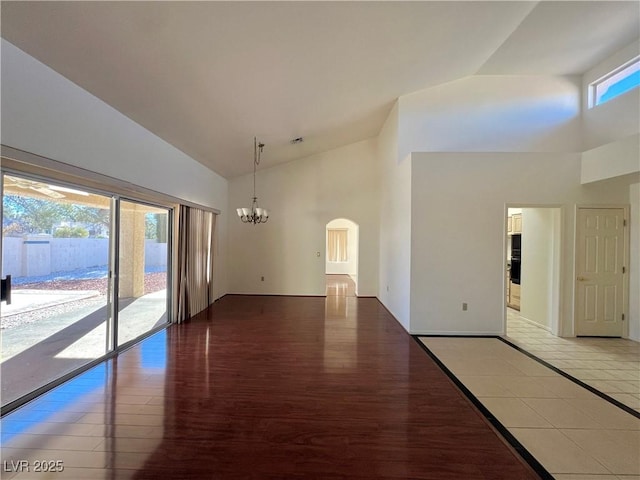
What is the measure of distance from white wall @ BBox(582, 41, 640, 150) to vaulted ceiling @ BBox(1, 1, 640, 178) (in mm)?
193

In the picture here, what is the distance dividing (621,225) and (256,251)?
7.46m

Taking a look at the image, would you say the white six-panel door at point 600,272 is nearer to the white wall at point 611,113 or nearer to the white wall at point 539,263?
the white wall at point 539,263

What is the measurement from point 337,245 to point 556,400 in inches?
399

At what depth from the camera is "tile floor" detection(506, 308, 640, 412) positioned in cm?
296

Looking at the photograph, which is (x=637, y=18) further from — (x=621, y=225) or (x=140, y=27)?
(x=140, y=27)

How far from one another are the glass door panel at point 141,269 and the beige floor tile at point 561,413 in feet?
16.0

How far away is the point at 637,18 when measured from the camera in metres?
3.69

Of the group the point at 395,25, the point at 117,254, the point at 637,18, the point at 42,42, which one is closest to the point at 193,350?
the point at 117,254

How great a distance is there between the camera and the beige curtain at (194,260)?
5.14 meters

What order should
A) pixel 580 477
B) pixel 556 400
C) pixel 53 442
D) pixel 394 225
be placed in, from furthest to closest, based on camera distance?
1. pixel 394 225
2. pixel 556 400
3. pixel 53 442
4. pixel 580 477

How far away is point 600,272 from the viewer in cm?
456

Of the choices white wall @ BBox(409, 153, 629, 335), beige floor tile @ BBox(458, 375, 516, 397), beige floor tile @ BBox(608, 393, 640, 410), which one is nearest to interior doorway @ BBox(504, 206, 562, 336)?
white wall @ BBox(409, 153, 629, 335)

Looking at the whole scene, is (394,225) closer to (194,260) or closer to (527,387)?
(527,387)

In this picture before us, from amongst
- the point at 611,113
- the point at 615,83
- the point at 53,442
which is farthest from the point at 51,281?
the point at 615,83
